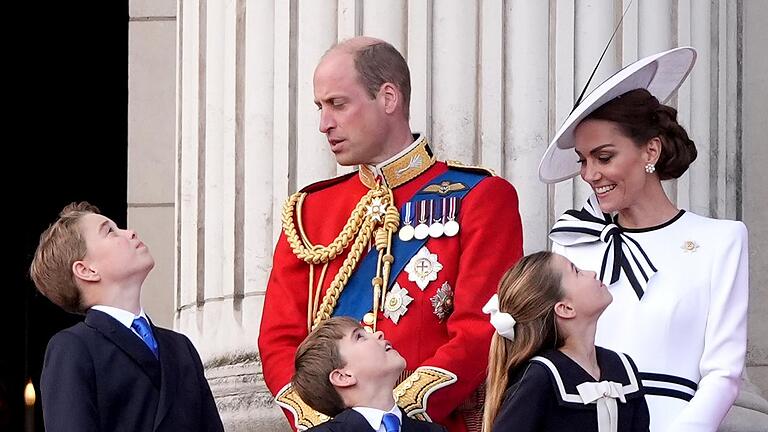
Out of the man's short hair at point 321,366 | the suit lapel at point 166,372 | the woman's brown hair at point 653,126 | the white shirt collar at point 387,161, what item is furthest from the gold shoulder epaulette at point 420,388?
the woman's brown hair at point 653,126

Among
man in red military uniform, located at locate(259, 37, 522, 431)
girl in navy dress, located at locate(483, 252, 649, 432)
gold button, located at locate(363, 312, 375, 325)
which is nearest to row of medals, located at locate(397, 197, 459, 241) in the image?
man in red military uniform, located at locate(259, 37, 522, 431)

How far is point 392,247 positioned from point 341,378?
0.77m

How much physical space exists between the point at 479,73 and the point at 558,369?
1.80 meters

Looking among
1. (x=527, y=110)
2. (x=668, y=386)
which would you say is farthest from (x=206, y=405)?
(x=527, y=110)

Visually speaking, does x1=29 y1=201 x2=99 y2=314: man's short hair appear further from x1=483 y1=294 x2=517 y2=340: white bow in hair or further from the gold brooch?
the gold brooch

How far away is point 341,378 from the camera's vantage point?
17.2ft

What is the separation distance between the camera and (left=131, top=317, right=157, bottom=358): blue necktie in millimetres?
5383

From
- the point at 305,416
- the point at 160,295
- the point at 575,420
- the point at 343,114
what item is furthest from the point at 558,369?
the point at 160,295

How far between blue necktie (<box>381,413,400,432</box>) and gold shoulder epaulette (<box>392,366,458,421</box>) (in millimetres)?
285

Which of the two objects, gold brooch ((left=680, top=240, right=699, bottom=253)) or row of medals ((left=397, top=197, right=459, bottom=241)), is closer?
gold brooch ((left=680, top=240, right=699, bottom=253))

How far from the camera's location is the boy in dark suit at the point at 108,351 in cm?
518

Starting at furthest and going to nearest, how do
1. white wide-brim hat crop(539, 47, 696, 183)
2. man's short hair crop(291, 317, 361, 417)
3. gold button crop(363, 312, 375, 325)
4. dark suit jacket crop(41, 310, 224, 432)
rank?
1. gold button crop(363, 312, 375, 325)
2. white wide-brim hat crop(539, 47, 696, 183)
3. man's short hair crop(291, 317, 361, 417)
4. dark suit jacket crop(41, 310, 224, 432)

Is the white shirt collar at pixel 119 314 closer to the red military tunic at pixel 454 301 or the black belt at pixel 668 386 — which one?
the red military tunic at pixel 454 301

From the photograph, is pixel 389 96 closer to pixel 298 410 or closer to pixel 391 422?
pixel 298 410
